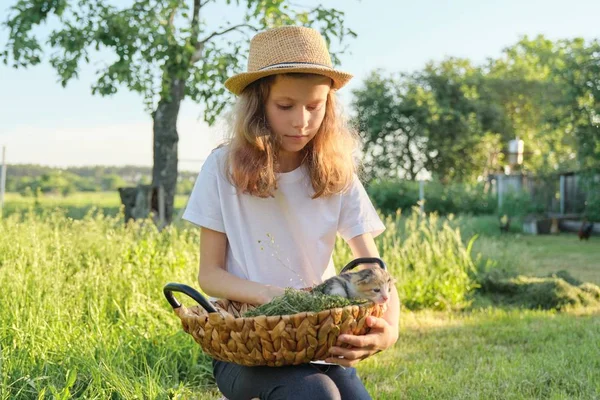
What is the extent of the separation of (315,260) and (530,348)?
9.73 feet

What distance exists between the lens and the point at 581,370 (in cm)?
436

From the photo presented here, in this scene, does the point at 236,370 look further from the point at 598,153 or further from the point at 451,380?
the point at 598,153

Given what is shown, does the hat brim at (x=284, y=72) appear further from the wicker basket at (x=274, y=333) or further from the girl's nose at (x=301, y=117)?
the wicker basket at (x=274, y=333)

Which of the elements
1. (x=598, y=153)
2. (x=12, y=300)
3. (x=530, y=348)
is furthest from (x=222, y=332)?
(x=598, y=153)

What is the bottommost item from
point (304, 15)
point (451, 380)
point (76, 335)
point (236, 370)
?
point (451, 380)

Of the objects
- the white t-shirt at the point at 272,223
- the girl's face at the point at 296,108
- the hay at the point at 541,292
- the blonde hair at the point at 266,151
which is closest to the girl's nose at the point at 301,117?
the girl's face at the point at 296,108

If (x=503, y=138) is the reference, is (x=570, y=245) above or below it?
below

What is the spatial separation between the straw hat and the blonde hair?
7cm

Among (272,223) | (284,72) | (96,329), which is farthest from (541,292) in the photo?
(284,72)

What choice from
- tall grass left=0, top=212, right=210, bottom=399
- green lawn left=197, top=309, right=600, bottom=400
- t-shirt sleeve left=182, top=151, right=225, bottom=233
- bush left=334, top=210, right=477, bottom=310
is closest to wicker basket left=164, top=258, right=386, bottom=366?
t-shirt sleeve left=182, top=151, right=225, bottom=233

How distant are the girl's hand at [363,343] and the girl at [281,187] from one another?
0.88 feet

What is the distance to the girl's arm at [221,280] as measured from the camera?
246 centimetres

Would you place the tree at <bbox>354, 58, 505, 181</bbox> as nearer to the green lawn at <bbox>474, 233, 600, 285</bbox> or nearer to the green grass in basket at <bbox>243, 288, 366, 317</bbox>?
the green lawn at <bbox>474, 233, 600, 285</bbox>

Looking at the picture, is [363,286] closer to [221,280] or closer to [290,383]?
[290,383]
